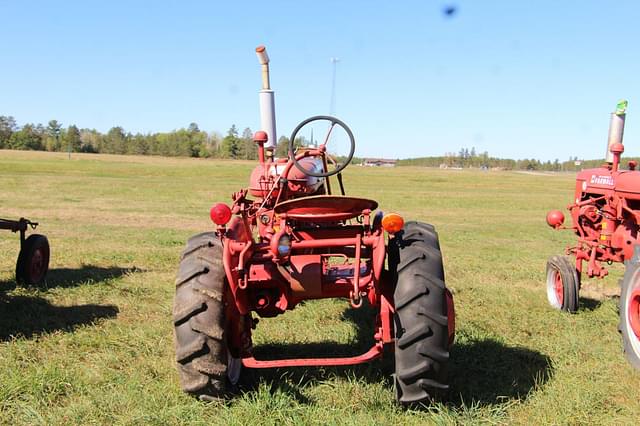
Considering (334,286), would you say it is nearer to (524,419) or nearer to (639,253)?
(524,419)

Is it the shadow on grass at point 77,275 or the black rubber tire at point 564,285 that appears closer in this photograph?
the black rubber tire at point 564,285

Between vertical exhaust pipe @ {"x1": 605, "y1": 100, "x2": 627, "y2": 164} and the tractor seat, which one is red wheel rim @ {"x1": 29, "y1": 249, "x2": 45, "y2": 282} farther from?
vertical exhaust pipe @ {"x1": 605, "y1": 100, "x2": 627, "y2": 164}

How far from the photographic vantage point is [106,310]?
623 centimetres

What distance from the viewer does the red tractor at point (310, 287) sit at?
3586 millimetres

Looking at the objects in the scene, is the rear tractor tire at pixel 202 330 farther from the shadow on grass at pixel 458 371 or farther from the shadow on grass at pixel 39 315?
the shadow on grass at pixel 39 315

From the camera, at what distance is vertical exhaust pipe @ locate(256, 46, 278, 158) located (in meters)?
5.44

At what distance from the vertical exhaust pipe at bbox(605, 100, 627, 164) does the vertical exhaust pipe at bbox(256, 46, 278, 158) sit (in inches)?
165

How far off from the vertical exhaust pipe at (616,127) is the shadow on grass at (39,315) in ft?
20.1

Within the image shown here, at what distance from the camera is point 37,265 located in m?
7.24

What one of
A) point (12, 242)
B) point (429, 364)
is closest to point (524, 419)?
point (429, 364)

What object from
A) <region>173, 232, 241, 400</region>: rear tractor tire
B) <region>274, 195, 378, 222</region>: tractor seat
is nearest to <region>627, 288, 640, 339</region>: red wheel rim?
<region>274, 195, 378, 222</region>: tractor seat

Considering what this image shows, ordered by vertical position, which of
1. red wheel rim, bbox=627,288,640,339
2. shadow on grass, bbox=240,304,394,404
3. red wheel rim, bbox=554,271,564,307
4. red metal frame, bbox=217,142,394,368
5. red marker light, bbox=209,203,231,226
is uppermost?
red marker light, bbox=209,203,231,226

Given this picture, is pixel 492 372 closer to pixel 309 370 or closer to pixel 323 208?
pixel 309 370

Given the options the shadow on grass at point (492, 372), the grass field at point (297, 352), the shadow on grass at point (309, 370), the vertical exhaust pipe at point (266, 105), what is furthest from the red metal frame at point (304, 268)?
the vertical exhaust pipe at point (266, 105)
